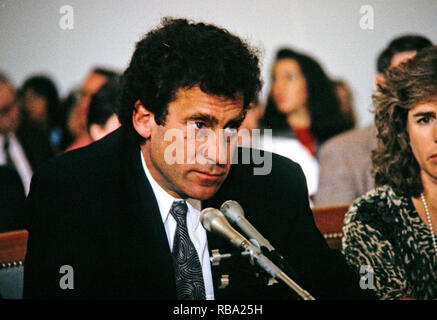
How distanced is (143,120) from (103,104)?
1.31 metres

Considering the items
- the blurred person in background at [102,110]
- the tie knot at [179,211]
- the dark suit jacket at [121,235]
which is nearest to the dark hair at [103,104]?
the blurred person in background at [102,110]

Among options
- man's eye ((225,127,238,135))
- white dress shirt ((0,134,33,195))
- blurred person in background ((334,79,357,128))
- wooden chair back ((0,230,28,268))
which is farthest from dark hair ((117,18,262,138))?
blurred person in background ((334,79,357,128))

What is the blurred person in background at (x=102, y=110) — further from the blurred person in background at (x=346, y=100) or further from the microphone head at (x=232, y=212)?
the microphone head at (x=232, y=212)

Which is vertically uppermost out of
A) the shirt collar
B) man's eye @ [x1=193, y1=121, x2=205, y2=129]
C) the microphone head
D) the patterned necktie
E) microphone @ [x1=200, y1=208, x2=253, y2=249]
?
man's eye @ [x1=193, y1=121, x2=205, y2=129]

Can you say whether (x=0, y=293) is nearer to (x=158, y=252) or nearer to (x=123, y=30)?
(x=158, y=252)

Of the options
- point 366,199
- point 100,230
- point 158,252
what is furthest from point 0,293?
point 366,199

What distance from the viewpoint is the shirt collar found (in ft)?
5.77

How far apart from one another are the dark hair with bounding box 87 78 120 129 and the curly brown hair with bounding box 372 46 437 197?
5.19 ft

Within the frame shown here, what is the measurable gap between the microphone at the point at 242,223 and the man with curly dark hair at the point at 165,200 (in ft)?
1.08

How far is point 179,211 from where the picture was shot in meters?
1.76

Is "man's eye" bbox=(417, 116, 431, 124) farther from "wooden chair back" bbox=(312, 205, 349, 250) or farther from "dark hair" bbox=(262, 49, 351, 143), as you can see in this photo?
"dark hair" bbox=(262, 49, 351, 143)

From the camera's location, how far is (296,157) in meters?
3.38

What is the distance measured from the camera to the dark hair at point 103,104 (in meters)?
2.96

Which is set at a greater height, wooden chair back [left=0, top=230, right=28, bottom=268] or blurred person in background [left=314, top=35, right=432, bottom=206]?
blurred person in background [left=314, top=35, right=432, bottom=206]
